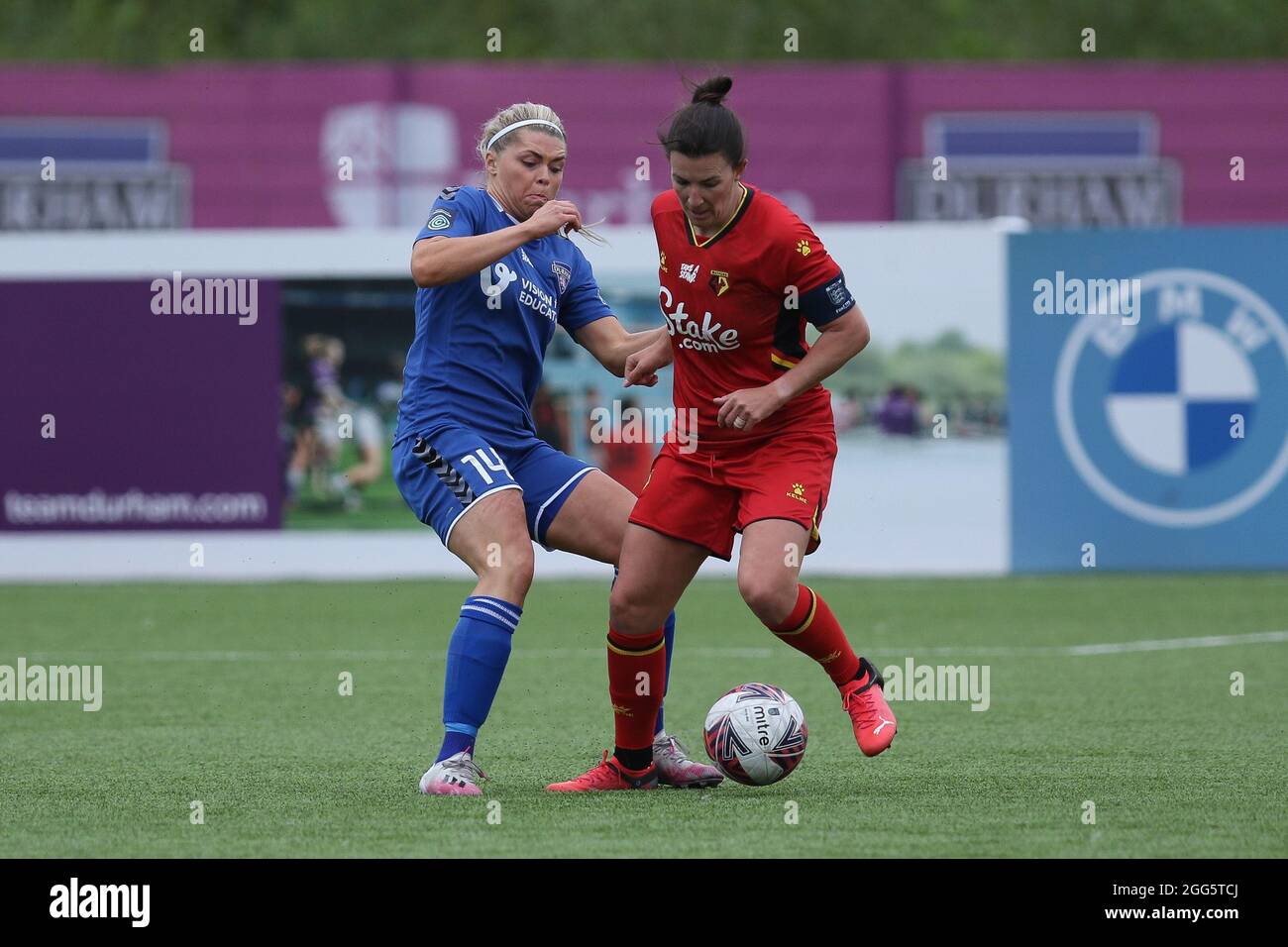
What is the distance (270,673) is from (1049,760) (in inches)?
169

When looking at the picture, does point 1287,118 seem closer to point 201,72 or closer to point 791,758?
point 201,72

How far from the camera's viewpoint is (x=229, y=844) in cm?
A: 489

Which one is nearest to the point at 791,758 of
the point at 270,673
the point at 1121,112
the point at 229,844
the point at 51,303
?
the point at 229,844

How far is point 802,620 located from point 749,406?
2.26 feet

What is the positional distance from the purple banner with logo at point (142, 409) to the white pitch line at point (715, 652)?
13.4 feet

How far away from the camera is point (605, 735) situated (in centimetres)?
730

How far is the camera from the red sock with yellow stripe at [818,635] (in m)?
5.93

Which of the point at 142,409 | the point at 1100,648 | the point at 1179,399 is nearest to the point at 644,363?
the point at 1100,648

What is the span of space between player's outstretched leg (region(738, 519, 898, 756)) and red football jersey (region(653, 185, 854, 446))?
0.37 m

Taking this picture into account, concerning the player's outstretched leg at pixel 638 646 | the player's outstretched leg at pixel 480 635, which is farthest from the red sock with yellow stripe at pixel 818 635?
the player's outstretched leg at pixel 480 635

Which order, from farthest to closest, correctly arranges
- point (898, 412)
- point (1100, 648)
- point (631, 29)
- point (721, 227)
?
point (631, 29), point (898, 412), point (1100, 648), point (721, 227)

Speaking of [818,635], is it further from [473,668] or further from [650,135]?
[650,135]

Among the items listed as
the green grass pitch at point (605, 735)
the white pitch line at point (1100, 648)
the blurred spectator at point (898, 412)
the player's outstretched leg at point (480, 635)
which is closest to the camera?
the green grass pitch at point (605, 735)

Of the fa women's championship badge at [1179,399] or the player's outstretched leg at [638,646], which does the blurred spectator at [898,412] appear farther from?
the player's outstretched leg at [638,646]
